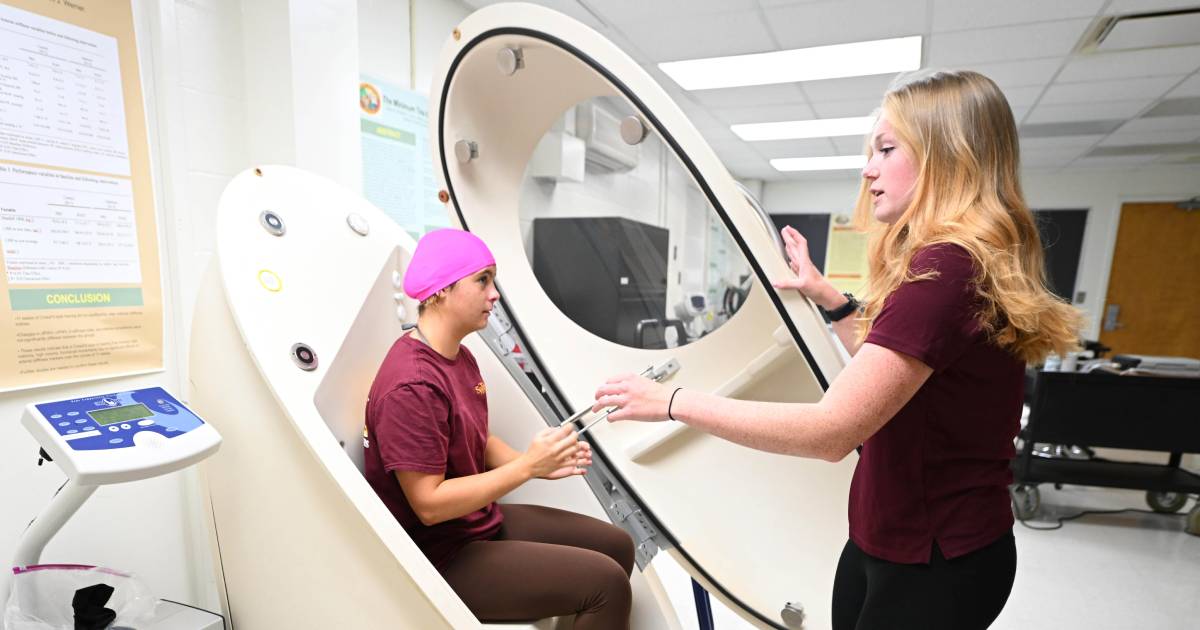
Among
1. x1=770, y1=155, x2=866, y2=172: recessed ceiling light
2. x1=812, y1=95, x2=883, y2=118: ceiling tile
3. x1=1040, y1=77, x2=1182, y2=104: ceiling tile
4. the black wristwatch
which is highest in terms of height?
x1=1040, y1=77, x2=1182, y2=104: ceiling tile

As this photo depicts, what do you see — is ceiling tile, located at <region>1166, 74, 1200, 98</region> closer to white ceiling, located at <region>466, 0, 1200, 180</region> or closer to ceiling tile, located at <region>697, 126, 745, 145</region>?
white ceiling, located at <region>466, 0, 1200, 180</region>

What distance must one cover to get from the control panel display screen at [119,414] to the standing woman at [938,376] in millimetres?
958

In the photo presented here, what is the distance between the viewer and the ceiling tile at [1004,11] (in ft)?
10.2

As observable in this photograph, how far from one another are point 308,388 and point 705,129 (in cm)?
561

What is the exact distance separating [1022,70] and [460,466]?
4.76 m

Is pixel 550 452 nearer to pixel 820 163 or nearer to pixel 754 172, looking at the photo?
pixel 820 163

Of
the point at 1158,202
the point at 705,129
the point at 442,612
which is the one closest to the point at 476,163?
the point at 442,612

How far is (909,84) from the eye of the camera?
3.19ft

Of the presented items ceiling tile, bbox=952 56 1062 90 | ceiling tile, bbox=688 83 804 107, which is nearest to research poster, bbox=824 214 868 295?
ceiling tile, bbox=688 83 804 107

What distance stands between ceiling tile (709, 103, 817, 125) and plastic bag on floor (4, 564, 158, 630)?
203 inches

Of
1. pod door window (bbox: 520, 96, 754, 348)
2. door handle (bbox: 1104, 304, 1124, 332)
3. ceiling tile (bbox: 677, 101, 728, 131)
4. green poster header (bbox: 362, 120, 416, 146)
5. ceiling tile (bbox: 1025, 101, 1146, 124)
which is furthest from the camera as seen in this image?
door handle (bbox: 1104, 304, 1124, 332)

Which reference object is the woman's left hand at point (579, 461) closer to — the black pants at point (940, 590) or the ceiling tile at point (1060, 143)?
the black pants at point (940, 590)

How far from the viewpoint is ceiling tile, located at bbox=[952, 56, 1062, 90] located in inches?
156

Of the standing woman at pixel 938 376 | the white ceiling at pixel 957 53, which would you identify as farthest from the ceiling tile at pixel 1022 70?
the standing woman at pixel 938 376
